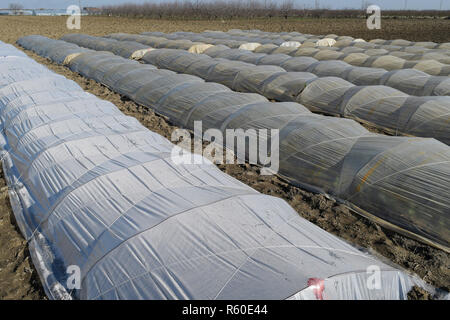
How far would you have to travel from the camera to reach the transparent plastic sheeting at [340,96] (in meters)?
10.4

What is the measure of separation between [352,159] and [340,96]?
6.14 meters

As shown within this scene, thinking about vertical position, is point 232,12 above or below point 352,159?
above

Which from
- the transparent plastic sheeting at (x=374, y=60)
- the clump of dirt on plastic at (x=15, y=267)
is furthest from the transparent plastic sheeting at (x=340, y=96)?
the clump of dirt on plastic at (x=15, y=267)

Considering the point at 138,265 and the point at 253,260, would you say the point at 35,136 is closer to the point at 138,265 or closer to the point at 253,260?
the point at 138,265

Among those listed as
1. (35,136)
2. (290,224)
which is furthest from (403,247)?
(35,136)

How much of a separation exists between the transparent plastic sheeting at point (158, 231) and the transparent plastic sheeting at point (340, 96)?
6931mm

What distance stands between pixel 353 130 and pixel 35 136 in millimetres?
8021

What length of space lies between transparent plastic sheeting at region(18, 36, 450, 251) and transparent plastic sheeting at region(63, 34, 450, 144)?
3.24 m

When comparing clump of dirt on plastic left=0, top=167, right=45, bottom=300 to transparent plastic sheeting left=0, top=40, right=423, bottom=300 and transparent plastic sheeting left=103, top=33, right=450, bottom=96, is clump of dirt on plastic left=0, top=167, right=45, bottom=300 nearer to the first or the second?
transparent plastic sheeting left=0, top=40, right=423, bottom=300

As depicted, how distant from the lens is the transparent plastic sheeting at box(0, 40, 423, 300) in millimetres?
3869

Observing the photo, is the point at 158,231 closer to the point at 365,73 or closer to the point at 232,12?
the point at 365,73

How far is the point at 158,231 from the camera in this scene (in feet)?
15.0

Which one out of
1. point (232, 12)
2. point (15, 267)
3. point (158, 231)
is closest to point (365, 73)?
point (158, 231)

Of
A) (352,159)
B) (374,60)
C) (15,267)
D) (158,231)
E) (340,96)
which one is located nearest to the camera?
(158,231)
